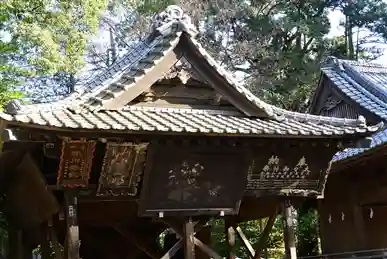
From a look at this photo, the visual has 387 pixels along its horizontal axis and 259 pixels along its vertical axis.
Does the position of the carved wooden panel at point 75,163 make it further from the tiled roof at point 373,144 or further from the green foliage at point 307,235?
the green foliage at point 307,235

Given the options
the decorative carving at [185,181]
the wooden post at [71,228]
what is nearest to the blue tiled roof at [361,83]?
the decorative carving at [185,181]

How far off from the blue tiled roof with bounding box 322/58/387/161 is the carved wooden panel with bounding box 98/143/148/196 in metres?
6.38

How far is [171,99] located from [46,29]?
22.5 feet

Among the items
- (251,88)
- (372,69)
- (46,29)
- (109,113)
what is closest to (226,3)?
(251,88)

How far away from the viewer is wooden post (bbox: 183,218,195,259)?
8188 mm

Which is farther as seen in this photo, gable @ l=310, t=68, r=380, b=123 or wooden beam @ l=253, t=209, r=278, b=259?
gable @ l=310, t=68, r=380, b=123

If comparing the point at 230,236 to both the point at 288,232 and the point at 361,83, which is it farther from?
the point at 361,83

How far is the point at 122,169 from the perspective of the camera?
25.5 feet

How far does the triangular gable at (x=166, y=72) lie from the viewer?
26.7 feet

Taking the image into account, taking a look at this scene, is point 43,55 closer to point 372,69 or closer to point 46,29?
point 46,29

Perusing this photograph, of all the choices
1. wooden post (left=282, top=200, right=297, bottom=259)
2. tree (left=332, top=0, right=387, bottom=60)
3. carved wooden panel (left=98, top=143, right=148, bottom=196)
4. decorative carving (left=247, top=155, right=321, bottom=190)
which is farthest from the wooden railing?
tree (left=332, top=0, right=387, bottom=60)

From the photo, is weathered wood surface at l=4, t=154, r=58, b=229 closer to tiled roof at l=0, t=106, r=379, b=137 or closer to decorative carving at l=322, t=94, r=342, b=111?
tiled roof at l=0, t=106, r=379, b=137

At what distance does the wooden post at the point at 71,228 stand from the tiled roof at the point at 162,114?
120 centimetres

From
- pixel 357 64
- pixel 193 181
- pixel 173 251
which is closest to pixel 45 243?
pixel 173 251
